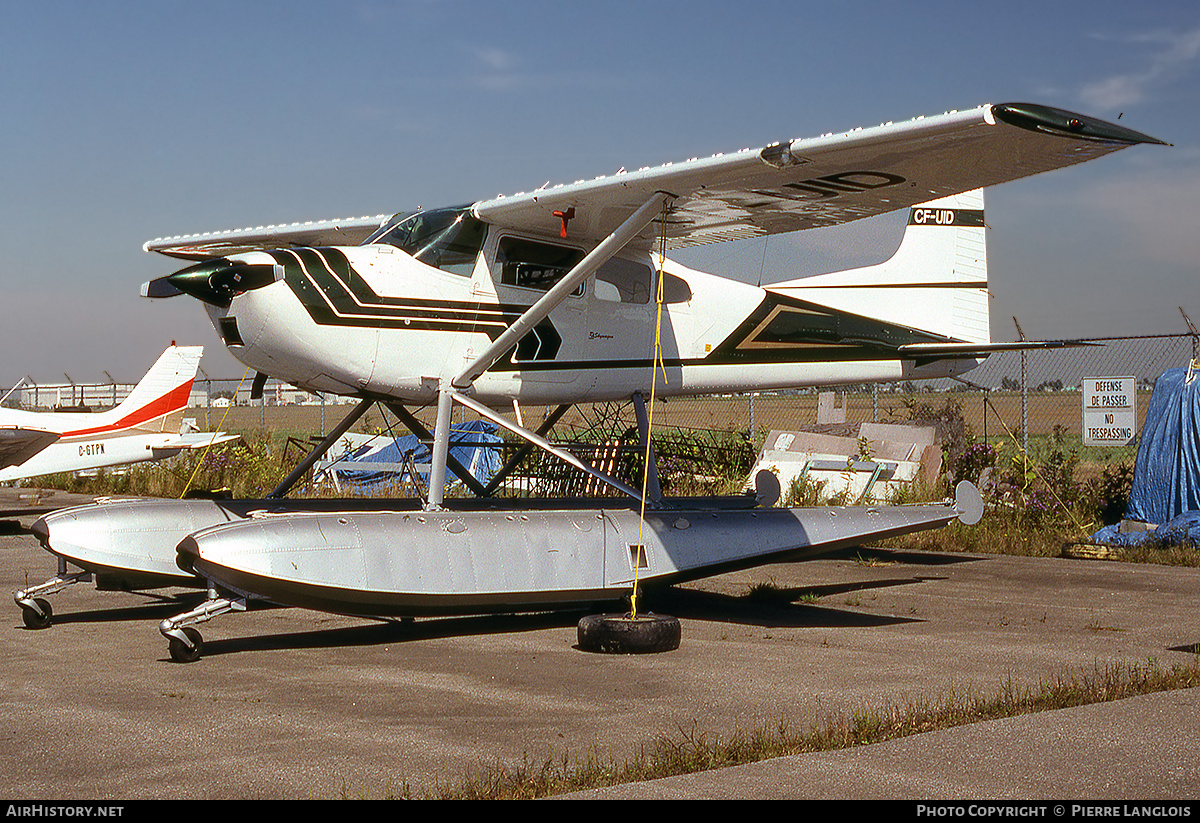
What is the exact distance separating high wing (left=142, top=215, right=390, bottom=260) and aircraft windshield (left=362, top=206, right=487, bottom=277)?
235 cm

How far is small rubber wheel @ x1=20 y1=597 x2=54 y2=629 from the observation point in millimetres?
7719

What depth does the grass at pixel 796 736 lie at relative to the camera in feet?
12.6

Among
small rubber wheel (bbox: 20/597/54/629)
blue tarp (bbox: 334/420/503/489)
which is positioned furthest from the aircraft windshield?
blue tarp (bbox: 334/420/503/489)

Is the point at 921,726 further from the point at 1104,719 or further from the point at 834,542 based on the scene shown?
the point at 834,542

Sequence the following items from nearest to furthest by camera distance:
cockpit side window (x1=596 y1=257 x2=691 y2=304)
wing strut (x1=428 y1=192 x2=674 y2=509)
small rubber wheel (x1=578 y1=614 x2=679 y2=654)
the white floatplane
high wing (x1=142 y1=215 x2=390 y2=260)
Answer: small rubber wheel (x1=578 y1=614 x2=679 y2=654) < the white floatplane < wing strut (x1=428 y1=192 x2=674 y2=509) < cockpit side window (x1=596 y1=257 x2=691 y2=304) < high wing (x1=142 y1=215 x2=390 y2=260)

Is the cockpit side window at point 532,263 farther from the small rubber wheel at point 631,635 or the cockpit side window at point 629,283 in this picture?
the small rubber wheel at point 631,635

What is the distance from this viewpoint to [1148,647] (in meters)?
6.66

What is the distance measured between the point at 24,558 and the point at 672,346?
7.66 m

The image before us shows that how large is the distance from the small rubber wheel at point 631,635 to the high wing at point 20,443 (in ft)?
39.0

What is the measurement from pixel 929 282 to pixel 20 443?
41.7ft

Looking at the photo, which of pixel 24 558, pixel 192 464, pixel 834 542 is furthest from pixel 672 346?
pixel 192 464

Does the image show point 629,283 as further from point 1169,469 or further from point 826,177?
point 1169,469

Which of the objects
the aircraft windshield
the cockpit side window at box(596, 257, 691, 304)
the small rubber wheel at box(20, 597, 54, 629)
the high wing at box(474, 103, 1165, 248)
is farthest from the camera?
the cockpit side window at box(596, 257, 691, 304)

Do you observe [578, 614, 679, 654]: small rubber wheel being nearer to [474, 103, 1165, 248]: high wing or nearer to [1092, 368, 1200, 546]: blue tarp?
[474, 103, 1165, 248]: high wing
